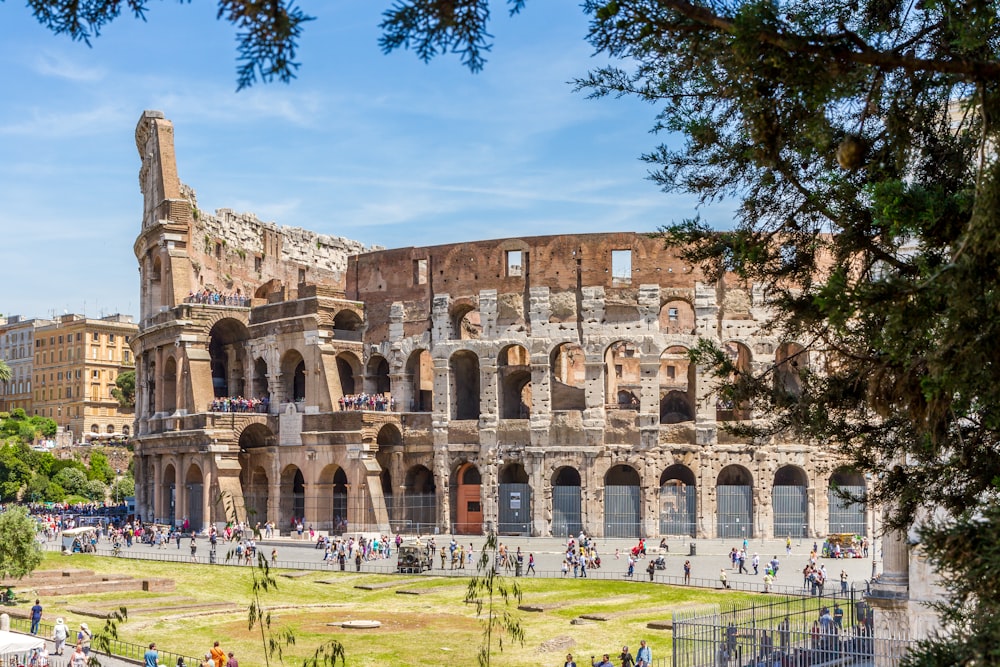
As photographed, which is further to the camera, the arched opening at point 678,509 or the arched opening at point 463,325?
the arched opening at point 463,325

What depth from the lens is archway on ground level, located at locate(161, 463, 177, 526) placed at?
169 ft

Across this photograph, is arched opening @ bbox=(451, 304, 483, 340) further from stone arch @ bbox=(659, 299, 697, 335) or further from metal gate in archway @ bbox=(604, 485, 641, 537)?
metal gate in archway @ bbox=(604, 485, 641, 537)

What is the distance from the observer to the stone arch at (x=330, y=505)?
47.7 metres

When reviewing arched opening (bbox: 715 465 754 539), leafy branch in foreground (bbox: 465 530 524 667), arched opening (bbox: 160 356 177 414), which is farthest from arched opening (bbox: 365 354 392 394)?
leafy branch in foreground (bbox: 465 530 524 667)

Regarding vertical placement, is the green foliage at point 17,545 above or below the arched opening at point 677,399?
below

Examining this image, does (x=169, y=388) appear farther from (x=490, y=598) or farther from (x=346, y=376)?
(x=490, y=598)

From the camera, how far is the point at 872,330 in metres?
8.23

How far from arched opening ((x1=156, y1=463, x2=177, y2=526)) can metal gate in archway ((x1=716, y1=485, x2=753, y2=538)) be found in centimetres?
2227

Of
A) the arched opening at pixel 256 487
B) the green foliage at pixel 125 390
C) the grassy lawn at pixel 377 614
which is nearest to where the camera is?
the grassy lawn at pixel 377 614

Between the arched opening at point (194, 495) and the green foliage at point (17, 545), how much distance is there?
17539mm

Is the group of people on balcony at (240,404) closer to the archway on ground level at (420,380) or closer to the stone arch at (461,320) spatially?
the archway on ground level at (420,380)

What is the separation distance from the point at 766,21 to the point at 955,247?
5.67ft

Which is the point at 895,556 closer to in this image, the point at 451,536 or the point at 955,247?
the point at 955,247

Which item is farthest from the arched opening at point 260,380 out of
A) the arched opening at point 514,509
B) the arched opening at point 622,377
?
the arched opening at point 622,377
